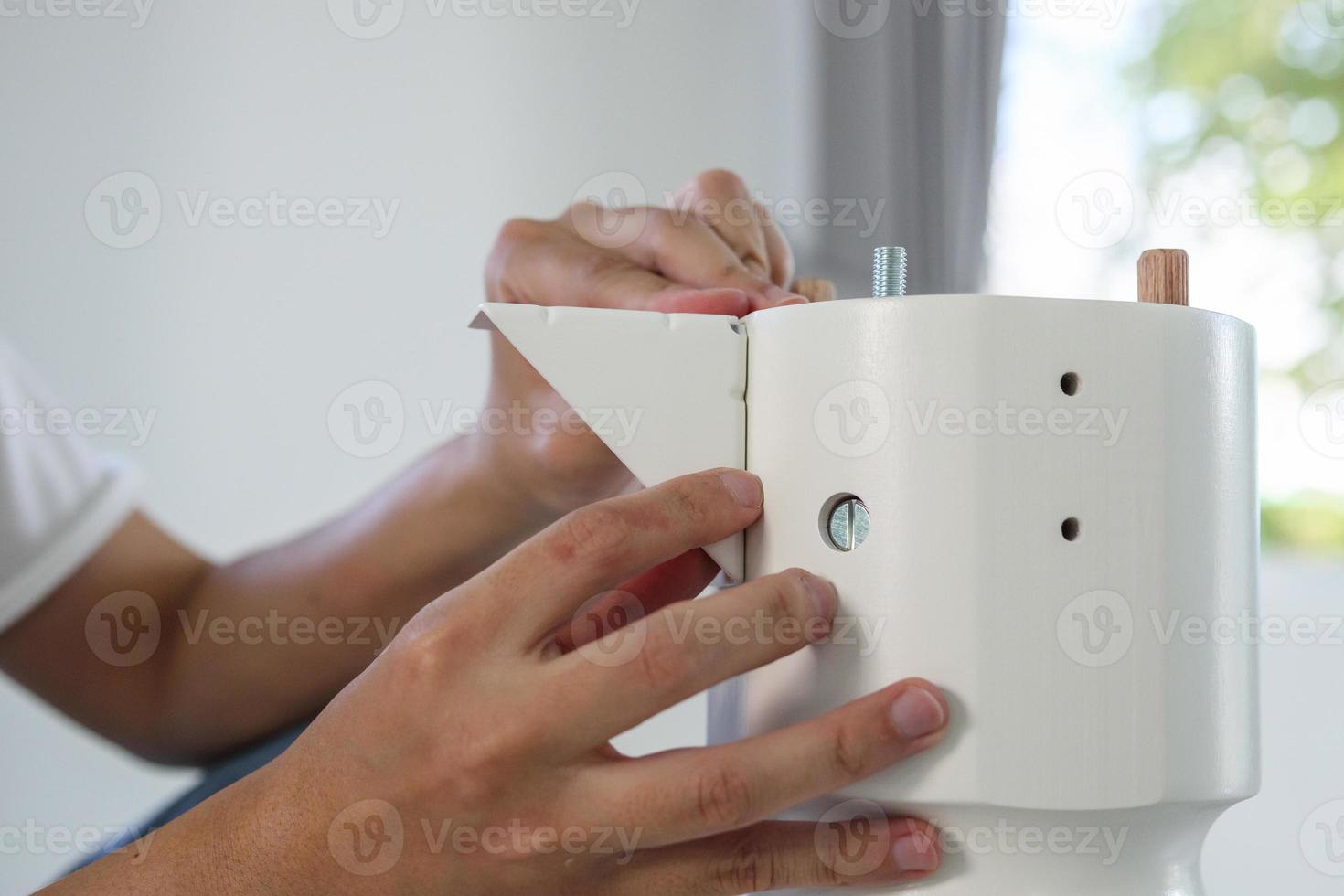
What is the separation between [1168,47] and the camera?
4.43 feet

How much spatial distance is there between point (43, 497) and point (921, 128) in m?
1.04

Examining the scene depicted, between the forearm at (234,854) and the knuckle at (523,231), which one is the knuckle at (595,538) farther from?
the knuckle at (523,231)

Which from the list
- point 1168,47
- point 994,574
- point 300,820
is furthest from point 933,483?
point 1168,47

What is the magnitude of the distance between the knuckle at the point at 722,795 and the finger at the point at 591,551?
78 millimetres

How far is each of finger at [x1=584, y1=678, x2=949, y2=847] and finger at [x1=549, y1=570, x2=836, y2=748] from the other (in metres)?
0.02

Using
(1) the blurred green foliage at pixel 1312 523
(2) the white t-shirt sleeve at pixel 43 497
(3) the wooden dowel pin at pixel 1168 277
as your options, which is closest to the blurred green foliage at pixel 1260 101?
(1) the blurred green foliage at pixel 1312 523

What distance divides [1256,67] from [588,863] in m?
1.38

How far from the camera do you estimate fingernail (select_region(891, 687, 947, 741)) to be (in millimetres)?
370

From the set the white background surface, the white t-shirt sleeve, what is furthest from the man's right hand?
the white background surface

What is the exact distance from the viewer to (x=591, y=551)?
39cm

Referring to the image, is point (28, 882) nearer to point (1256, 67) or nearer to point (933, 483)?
point (933, 483)

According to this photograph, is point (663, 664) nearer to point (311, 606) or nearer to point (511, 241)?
point (511, 241)

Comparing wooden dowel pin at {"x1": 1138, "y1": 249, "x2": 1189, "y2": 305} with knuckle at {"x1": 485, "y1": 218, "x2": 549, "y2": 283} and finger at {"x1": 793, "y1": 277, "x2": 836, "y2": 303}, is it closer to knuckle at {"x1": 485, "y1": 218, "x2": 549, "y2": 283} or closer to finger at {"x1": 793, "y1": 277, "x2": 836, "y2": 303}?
finger at {"x1": 793, "y1": 277, "x2": 836, "y2": 303}

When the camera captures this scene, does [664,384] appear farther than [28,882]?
No
